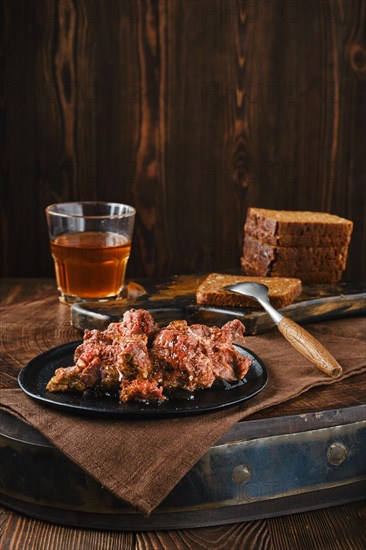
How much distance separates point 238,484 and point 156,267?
1189 millimetres

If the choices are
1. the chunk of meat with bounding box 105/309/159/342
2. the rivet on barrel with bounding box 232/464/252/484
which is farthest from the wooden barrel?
the chunk of meat with bounding box 105/309/159/342

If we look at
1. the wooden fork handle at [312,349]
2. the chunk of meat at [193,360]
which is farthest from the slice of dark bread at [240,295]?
the chunk of meat at [193,360]

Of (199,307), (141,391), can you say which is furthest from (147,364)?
(199,307)

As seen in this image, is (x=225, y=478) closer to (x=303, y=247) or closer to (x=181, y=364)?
(x=181, y=364)

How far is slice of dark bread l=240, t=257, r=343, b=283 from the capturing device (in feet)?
6.13

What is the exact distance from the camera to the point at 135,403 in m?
1.18

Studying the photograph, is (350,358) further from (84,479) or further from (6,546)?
(6,546)

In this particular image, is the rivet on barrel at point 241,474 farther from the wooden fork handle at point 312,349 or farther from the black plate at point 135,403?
the wooden fork handle at point 312,349

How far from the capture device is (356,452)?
47.9 inches

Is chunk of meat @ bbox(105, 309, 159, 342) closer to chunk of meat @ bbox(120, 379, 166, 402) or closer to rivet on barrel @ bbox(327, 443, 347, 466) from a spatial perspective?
chunk of meat @ bbox(120, 379, 166, 402)

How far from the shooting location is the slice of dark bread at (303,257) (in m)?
1.86

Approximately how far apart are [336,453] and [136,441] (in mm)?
314

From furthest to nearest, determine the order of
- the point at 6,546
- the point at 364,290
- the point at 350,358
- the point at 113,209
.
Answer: the point at 113,209, the point at 364,290, the point at 350,358, the point at 6,546

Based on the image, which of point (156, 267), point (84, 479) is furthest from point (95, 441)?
point (156, 267)
